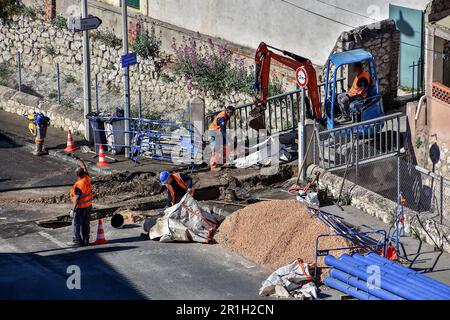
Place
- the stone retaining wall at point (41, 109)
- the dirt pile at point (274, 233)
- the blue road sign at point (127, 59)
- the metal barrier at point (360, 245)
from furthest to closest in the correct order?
the stone retaining wall at point (41, 109), the blue road sign at point (127, 59), the dirt pile at point (274, 233), the metal barrier at point (360, 245)

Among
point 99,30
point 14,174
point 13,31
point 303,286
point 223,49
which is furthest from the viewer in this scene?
point 13,31

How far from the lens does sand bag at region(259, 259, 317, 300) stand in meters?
16.6

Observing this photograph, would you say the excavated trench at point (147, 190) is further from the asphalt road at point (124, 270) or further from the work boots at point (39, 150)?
the work boots at point (39, 150)

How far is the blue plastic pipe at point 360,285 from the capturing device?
52.3ft

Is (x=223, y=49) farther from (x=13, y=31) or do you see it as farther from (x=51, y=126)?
(x=13, y=31)

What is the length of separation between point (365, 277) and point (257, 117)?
26.2 feet

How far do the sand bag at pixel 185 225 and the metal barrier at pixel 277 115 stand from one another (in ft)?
16.8

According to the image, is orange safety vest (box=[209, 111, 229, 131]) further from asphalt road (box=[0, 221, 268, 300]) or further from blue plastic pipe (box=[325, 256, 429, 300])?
blue plastic pipe (box=[325, 256, 429, 300])

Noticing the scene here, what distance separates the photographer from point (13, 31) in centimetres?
3494

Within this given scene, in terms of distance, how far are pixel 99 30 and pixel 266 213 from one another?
599 inches

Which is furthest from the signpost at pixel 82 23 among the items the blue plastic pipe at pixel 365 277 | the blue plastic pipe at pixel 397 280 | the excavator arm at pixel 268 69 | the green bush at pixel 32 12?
the green bush at pixel 32 12
